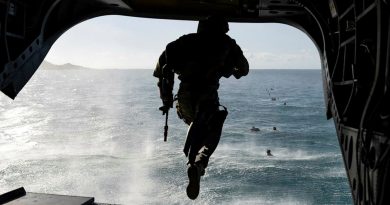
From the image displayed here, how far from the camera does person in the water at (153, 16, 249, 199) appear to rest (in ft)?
20.6

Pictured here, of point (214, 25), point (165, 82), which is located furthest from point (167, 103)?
point (214, 25)

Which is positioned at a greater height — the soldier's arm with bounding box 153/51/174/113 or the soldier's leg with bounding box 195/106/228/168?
the soldier's arm with bounding box 153/51/174/113

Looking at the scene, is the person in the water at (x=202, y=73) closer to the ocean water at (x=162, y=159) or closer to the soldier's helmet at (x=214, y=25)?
the soldier's helmet at (x=214, y=25)

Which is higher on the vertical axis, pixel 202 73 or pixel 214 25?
pixel 214 25

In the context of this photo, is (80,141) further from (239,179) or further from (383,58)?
(383,58)

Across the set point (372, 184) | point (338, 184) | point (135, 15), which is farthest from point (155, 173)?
point (372, 184)

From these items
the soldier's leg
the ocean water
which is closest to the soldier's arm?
the soldier's leg

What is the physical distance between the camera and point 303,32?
29.5 ft

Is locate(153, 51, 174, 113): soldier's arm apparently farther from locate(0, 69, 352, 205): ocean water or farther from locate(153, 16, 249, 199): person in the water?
locate(0, 69, 352, 205): ocean water

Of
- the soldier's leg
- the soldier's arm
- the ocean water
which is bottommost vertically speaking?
the ocean water

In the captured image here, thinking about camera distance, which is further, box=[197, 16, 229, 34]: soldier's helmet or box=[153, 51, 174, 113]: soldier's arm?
box=[153, 51, 174, 113]: soldier's arm

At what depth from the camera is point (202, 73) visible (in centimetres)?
636

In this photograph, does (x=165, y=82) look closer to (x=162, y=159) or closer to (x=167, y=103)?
(x=167, y=103)

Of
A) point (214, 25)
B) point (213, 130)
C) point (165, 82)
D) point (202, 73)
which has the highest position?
point (214, 25)
